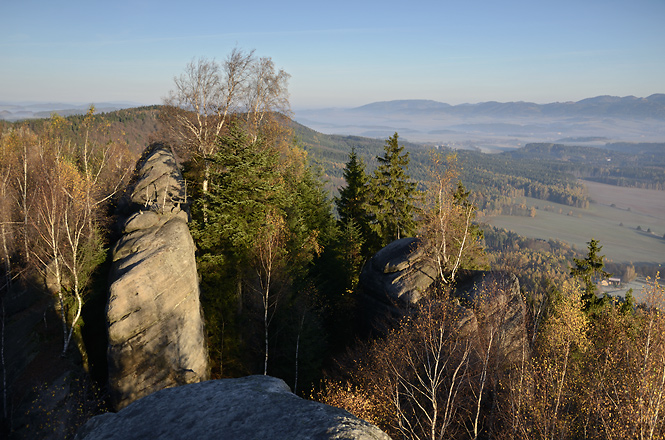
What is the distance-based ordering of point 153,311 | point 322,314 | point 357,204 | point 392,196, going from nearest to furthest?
point 153,311 < point 322,314 < point 392,196 < point 357,204

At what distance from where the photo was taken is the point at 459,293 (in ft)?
85.6

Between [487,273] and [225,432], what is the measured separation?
25.5m

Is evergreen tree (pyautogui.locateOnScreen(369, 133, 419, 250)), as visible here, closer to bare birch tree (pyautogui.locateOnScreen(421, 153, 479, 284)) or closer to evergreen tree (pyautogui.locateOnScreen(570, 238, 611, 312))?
bare birch tree (pyautogui.locateOnScreen(421, 153, 479, 284))

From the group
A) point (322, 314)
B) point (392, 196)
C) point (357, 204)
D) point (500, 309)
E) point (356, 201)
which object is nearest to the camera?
point (500, 309)

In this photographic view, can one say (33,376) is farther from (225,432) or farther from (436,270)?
(436,270)

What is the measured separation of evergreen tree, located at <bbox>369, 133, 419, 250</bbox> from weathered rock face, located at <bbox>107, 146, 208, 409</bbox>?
65.7 feet

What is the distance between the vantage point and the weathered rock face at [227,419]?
5.29 metres

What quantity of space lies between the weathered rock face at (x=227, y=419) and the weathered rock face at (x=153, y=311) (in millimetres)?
13752

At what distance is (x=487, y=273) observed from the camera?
27219 millimetres

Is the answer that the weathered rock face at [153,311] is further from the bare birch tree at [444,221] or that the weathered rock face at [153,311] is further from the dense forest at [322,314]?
the bare birch tree at [444,221]

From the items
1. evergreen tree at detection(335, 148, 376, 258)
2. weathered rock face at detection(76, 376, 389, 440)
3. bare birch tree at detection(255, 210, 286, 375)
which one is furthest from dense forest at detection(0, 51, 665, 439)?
weathered rock face at detection(76, 376, 389, 440)

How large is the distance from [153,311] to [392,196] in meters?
24.7

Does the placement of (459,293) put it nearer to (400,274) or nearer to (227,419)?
(400,274)

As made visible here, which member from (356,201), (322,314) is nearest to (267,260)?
(322,314)
